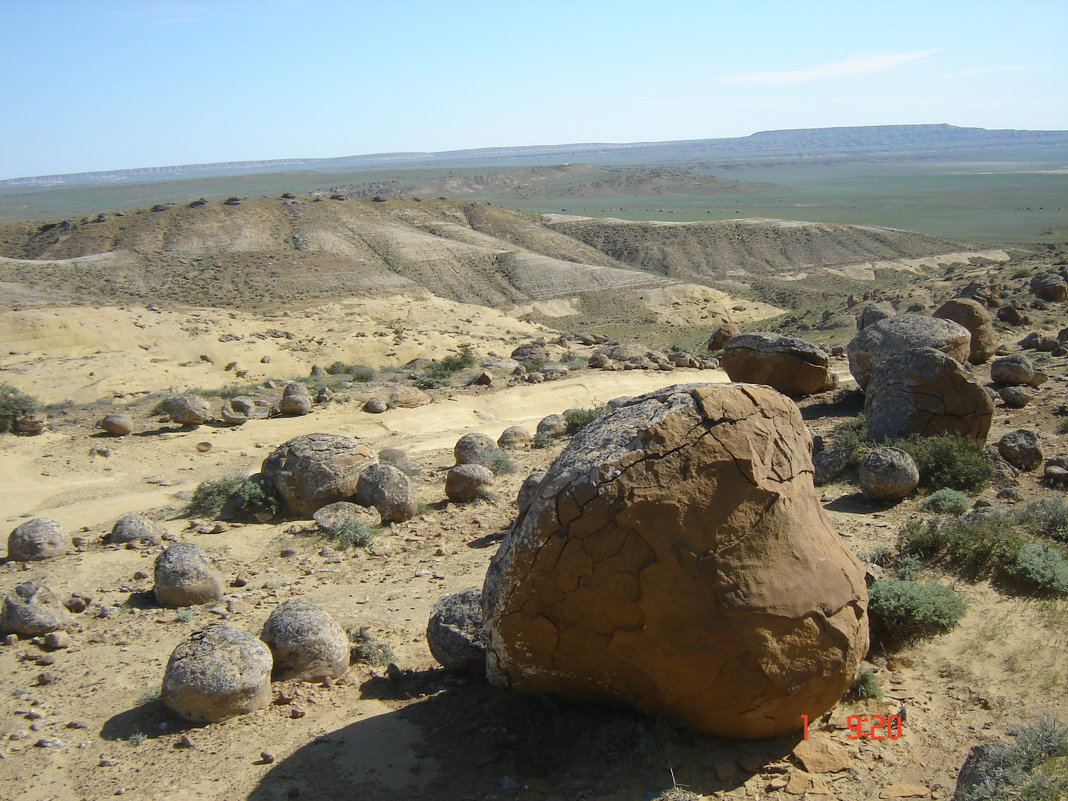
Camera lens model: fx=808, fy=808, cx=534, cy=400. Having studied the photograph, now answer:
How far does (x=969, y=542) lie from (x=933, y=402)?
4.27 meters

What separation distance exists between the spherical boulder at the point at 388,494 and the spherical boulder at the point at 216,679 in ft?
15.5

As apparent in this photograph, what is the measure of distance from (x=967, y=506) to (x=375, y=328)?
27064 mm

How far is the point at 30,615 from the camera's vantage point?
25.2 ft

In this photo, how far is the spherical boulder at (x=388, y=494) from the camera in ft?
36.5

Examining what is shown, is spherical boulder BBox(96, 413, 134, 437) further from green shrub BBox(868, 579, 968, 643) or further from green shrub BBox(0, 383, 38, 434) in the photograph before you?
green shrub BBox(868, 579, 968, 643)

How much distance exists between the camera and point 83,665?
720cm

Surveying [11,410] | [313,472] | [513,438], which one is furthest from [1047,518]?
[11,410]

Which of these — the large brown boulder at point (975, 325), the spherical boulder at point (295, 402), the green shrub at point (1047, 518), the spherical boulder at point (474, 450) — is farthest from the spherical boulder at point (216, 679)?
the large brown boulder at point (975, 325)

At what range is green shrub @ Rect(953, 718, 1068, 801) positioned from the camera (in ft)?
14.3

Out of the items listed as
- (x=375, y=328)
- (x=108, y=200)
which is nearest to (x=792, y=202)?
(x=375, y=328)

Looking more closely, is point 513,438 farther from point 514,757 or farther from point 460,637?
point 514,757

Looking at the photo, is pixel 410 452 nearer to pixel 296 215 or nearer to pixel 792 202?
pixel 296 215

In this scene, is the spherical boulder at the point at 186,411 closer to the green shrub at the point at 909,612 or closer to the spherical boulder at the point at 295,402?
the spherical boulder at the point at 295,402

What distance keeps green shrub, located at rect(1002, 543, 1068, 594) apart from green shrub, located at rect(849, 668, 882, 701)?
96.1 inches
